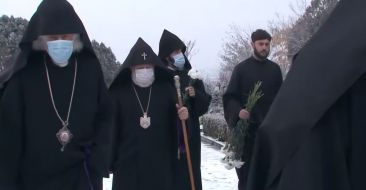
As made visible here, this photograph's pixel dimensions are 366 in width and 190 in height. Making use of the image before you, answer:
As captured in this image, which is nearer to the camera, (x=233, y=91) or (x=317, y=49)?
(x=317, y=49)

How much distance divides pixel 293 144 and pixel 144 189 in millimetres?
5096

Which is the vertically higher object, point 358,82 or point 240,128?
point 358,82

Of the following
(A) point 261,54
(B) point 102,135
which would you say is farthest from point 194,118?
(B) point 102,135

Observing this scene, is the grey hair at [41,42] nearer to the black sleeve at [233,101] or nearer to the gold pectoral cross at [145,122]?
the gold pectoral cross at [145,122]

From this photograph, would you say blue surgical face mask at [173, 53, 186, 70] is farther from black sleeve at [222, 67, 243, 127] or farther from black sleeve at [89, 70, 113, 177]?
black sleeve at [89, 70, 113, 177]

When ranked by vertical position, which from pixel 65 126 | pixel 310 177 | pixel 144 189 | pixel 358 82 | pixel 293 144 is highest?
pixel 358 82

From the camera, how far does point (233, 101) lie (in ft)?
26.5

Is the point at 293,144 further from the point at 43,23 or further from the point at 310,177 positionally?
the point at 43,23

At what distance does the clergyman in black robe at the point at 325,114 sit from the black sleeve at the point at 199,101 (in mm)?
5507

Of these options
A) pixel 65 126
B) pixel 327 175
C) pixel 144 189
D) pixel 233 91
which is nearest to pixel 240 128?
pixel 233 91

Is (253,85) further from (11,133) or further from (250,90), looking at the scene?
(11,133)

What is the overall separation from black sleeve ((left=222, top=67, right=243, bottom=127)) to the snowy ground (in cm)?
248

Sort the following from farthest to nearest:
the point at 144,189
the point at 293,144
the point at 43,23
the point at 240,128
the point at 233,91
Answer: the point at 233,91 < the point at 240,128 < the point at 144,189 < the point at 43,23 < the point at 293,144

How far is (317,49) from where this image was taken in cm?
209
